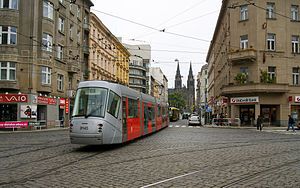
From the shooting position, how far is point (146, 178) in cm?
870

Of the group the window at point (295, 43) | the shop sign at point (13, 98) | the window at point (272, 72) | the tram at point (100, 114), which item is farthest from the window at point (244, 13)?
the tram at point (100, 114)

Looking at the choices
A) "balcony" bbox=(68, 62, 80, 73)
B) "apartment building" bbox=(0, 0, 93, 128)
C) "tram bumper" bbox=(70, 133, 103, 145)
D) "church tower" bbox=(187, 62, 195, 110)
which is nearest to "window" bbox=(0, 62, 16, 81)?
"apartment building" bbox=(0, 0, 93, 128)

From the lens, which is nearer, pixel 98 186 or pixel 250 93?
pixel 98 186

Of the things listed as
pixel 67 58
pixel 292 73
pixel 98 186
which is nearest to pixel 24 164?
pixel 98 186

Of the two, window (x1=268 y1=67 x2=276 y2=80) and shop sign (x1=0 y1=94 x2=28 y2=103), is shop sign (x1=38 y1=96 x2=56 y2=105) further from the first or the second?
window (x1=268 y1=67 x2=276 y2=80)

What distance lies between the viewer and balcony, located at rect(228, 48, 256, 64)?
4016 cm

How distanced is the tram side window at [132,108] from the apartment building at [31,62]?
1765cm

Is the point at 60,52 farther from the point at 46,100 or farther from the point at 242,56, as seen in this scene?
the point at 242,56

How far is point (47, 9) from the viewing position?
37.3 m

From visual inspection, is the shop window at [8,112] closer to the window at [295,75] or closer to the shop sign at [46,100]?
the shop sign at [46,100]

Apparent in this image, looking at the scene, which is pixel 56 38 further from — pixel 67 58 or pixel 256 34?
pixel 256 34

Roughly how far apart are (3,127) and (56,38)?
1181 centimetres

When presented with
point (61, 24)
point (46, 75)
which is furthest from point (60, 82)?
point (61, 24)

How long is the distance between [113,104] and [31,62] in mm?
22594
